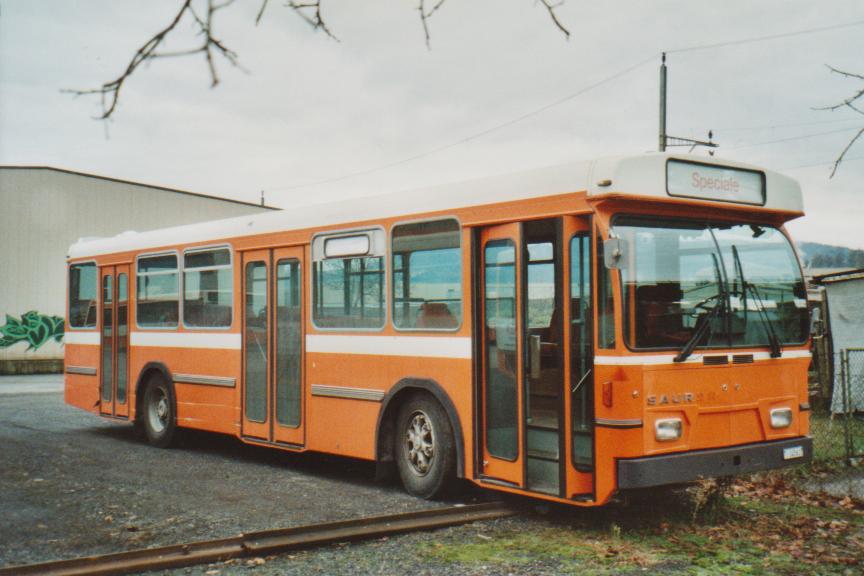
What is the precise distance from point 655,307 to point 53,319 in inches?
1115

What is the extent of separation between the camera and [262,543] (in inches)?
269

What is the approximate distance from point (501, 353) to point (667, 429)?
1.60 m

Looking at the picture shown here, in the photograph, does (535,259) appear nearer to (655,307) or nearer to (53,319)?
(655,307)

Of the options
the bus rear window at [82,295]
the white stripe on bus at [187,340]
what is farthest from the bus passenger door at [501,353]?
the bus rear window at [82,295]

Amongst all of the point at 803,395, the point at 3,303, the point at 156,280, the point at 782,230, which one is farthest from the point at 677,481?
the point at 3,303

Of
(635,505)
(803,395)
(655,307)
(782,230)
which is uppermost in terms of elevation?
(782,230)

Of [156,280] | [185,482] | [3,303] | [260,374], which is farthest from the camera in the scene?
[3,303]

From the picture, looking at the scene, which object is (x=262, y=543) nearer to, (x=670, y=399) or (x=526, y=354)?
(x=526, y=354)

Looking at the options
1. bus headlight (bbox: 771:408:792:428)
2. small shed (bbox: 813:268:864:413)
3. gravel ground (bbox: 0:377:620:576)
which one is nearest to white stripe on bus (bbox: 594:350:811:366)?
bus headlight (bbox: 771:408:792:428)

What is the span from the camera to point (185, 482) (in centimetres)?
985

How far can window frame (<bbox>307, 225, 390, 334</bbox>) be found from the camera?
30.5 ft

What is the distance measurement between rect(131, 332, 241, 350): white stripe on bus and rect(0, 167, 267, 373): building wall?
19.8m

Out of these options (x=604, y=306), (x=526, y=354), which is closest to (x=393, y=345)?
(x=526, y=354)

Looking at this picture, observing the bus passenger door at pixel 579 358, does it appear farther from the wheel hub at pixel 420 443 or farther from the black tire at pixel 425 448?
the wheel hub at pixel 420 443
